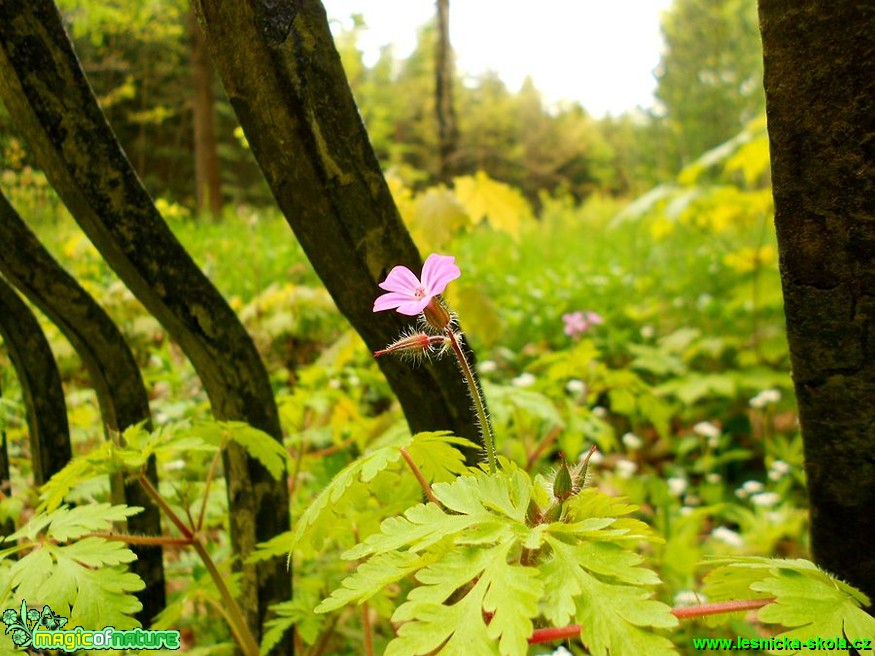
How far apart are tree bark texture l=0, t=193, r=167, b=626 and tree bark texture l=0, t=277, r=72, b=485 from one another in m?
0.09

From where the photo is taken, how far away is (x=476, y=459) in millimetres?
958

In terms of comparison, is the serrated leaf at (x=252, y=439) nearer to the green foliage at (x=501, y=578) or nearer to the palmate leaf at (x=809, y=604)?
the green foliage at (x=501, y=578)

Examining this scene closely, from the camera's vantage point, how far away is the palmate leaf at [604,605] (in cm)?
45

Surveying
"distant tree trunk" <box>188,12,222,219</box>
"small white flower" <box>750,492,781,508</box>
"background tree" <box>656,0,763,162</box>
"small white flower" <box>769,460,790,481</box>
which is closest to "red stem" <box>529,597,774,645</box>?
"small white flower" <box>750,492,781,508</box>

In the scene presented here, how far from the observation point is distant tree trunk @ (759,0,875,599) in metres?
0.55

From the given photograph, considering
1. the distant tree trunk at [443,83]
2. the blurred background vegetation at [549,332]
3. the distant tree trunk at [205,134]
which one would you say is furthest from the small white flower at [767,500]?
the distant tree trunk at [205,134]

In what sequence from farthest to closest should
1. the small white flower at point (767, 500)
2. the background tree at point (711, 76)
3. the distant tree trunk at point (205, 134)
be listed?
the distant tree trunk at point (205, 134)
the background tree at point (711, 76)
the small white flower at point (767, 500)

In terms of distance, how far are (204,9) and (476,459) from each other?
76 cm

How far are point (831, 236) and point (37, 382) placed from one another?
4.07 ft

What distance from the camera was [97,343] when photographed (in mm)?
985

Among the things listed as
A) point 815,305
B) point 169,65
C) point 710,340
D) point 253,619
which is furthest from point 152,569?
point 169,65

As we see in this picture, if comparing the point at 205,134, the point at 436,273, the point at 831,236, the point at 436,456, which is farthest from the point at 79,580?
the point at 205,134

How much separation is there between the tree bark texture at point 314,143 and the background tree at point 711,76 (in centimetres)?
794

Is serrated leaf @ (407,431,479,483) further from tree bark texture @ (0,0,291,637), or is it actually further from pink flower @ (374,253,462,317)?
tree bark texture @ (0,0,291,637)
